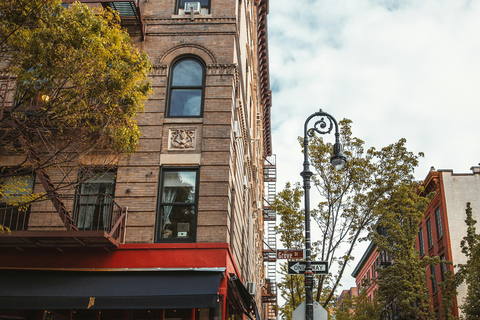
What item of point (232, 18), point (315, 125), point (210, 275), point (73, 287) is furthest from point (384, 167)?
point (73, 287)

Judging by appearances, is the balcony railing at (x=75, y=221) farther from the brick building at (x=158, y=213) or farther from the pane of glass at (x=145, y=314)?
the pane of glass at (x=145, y=314)

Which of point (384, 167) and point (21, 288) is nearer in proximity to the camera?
point (21, 288)

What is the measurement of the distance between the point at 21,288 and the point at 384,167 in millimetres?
13290

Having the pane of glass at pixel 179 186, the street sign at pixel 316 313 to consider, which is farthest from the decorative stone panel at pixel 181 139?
the street sign at pixel 316 313

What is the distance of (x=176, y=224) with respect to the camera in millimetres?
14078

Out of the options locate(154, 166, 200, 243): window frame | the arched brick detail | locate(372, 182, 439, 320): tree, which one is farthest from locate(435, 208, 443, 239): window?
locate(154, 166, 200, 243): window frame

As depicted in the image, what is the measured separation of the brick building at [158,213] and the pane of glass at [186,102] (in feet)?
0.11

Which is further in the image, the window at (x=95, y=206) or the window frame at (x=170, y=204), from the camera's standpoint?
the window at (x=95, y=206)

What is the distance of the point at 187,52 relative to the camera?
1609cm

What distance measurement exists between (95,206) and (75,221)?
698 mm

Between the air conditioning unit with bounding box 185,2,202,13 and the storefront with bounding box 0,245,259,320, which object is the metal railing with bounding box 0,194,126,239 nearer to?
the storefront with bounding box 0,245,259,320

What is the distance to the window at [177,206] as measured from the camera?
13977 millimetres

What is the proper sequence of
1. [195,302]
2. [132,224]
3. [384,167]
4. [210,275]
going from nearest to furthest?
[195,302] → [210,275] → [132,224] → [384,167]

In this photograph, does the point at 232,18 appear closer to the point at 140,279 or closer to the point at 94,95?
the point at 94,95
